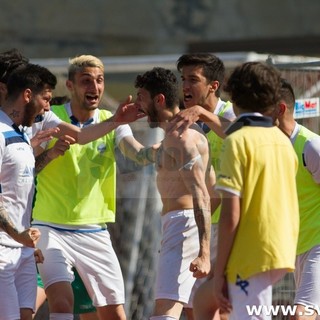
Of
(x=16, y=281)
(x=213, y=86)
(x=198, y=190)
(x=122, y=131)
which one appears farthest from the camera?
(x=122, y=131)

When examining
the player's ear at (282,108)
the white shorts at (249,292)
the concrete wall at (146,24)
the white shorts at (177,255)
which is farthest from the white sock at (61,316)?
the concrete wall at (146,24)

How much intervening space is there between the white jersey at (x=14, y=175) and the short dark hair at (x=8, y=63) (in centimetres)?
58

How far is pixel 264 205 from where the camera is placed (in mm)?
7070

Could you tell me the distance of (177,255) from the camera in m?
8.76

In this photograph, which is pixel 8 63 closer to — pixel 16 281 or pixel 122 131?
pixel 122 131

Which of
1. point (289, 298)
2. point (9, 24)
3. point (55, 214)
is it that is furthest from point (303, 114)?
point (9, 24)

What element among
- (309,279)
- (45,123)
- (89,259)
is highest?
(45,123)

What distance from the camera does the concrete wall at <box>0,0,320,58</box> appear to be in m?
25.0

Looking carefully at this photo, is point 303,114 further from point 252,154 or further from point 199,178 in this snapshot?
point 252,154

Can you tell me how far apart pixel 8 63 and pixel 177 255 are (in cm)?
176

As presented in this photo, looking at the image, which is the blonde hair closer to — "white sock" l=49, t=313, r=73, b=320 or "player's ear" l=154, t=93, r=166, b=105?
"player's ear" l=154, t=93, r=166, b=105

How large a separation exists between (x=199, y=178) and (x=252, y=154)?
5.10 feet

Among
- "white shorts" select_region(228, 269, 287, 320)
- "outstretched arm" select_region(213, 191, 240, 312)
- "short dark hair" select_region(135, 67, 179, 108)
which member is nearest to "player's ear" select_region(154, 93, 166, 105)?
"short dark hair" select_region(135, 67, 179, 108)

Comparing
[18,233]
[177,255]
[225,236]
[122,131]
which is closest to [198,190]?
[177,255]
